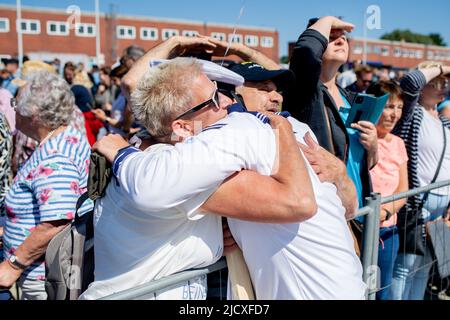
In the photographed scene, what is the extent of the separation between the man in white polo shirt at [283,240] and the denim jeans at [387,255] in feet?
5.38

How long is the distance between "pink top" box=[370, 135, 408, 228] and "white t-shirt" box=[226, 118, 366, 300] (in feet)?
5.41

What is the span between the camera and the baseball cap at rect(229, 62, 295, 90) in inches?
83.2

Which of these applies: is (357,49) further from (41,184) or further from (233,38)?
(41,184)

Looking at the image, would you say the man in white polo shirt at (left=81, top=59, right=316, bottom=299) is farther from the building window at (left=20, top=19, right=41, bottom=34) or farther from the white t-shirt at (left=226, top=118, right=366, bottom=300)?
the building window at (left=20, top=19, right=41, bottom=34)

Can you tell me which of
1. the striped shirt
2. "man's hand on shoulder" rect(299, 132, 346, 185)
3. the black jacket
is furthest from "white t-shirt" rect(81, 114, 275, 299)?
the black jacket

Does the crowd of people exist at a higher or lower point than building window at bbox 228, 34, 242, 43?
lower

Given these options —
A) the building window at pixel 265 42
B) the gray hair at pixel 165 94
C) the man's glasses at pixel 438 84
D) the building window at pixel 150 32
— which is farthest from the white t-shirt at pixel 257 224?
the building window at pixel 150 32

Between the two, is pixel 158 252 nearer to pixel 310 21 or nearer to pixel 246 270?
pixel 246 270

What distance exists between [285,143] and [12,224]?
164 centimetres

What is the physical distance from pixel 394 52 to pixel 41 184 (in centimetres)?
5101

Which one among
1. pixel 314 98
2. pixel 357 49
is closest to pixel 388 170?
pixel 314 98

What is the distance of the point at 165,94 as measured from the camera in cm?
153

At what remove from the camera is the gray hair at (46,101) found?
2.53 meters

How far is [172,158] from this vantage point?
1.38 m
